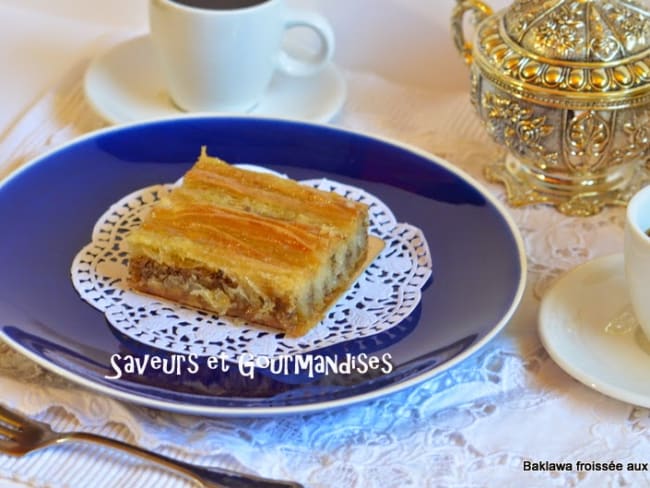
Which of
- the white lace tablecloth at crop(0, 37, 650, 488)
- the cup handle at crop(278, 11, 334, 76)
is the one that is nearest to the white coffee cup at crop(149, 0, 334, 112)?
the cup handle at crop(278, 11, 334, 76)

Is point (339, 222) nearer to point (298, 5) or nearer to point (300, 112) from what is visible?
point (300, 112)

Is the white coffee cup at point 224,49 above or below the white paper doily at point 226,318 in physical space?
above

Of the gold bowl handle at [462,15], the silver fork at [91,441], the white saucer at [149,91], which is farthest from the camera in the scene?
the white saucer at [149,91]

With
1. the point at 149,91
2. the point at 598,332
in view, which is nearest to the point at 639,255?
the point at 598,332

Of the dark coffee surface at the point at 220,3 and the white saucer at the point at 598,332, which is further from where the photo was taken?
the dark coffee surface at the point at 220,3

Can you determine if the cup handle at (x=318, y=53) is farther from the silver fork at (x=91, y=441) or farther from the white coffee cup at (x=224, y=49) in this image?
the silver fork at (x=91, y=441)

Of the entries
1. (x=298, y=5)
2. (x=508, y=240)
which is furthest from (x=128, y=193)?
(x=298, y=5)

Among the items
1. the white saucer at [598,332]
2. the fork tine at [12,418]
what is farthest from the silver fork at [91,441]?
the white saucer at [598,332]
